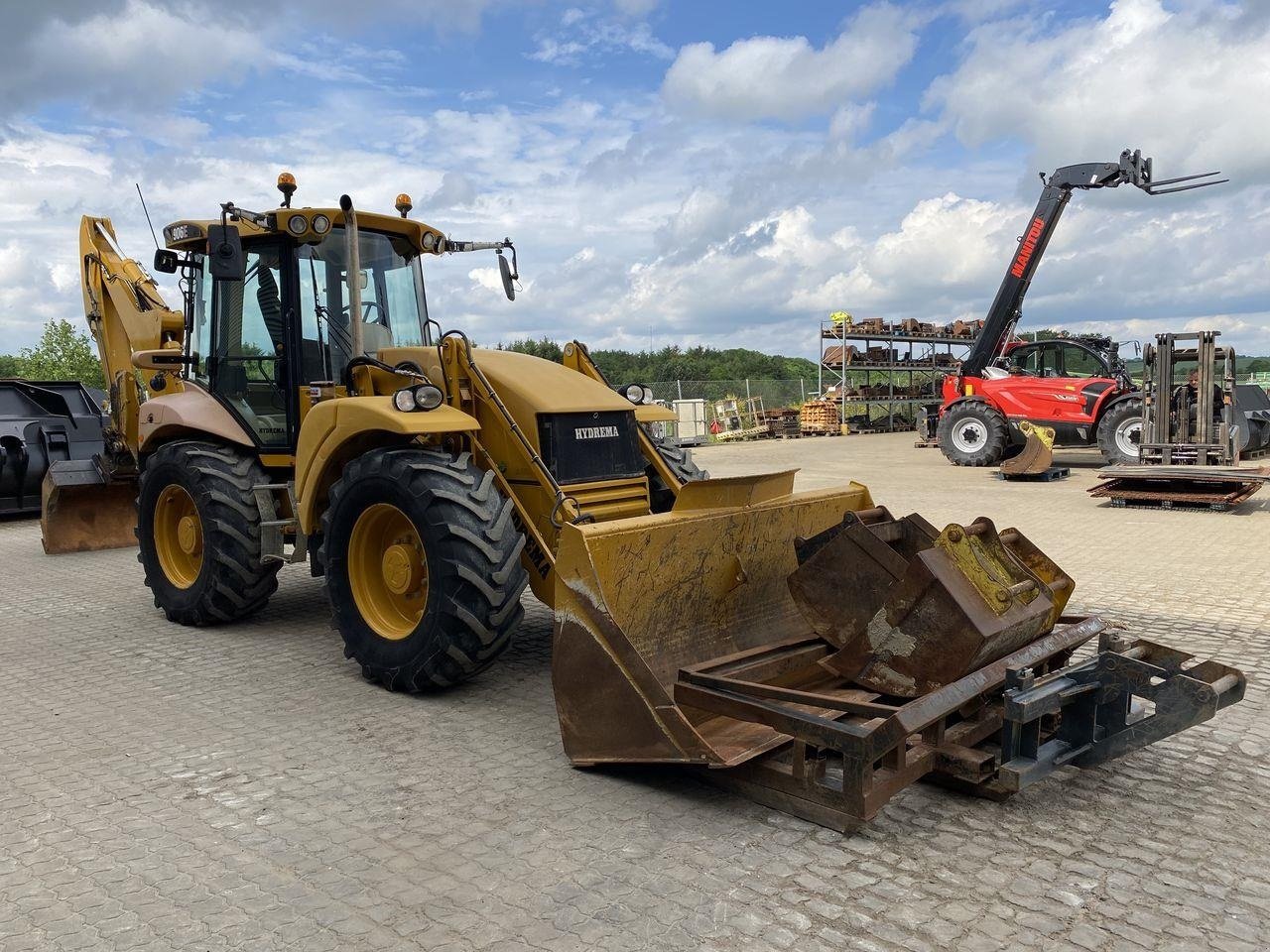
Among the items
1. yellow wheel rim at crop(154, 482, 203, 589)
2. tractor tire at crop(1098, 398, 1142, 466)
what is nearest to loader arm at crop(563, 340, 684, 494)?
yellow wheel rim at crop(154, 482, 203, 589)

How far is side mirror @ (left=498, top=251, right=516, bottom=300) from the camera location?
22.3 feet

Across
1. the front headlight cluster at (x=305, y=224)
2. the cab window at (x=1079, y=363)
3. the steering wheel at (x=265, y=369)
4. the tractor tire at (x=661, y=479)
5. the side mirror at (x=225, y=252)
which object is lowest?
the tractor tire at (x=661, y=479)

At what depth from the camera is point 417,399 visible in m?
5.18

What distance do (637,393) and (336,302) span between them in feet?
6.82

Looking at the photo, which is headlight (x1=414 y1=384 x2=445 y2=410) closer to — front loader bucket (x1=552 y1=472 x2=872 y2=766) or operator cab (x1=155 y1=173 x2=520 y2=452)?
operator cab (x1=155 y1=173 x2=520 y2=452)

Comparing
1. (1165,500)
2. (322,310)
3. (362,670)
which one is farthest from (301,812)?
(1165,500)

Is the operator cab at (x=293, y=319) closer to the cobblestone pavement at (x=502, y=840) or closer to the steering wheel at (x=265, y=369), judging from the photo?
the steering wheel at (x=265, y=369)

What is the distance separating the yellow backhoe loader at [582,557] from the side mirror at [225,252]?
0.02m

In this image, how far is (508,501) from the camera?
4973 mm

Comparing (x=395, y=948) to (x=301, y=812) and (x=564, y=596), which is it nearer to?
(x=301, y=812)

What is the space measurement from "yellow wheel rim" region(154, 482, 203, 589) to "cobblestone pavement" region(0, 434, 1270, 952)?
1.40 m

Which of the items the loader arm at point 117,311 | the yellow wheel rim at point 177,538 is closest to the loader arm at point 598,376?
the yellow wheel rim at point 177,538

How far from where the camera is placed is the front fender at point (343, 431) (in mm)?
5066

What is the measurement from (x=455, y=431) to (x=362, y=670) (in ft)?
4.62
